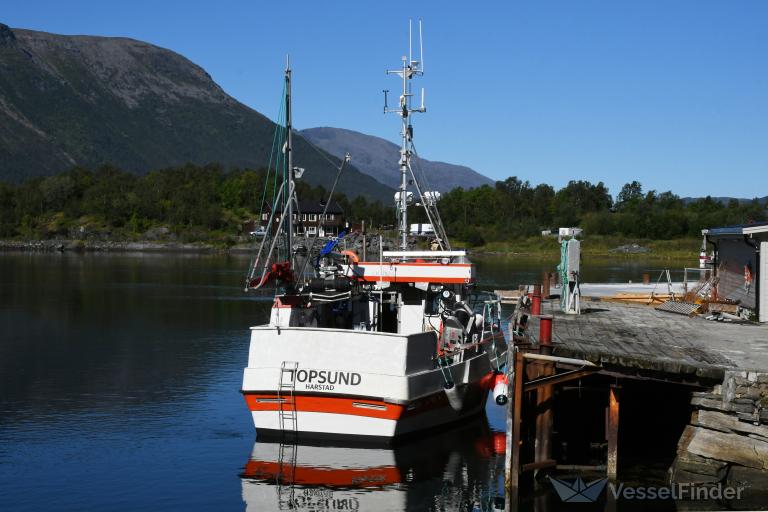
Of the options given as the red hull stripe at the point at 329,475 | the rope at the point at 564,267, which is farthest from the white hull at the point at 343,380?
the rope at the point at 564,267

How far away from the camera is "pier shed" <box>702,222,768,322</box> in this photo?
27.6 m

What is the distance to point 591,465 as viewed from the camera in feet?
73.6

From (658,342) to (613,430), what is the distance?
357cm

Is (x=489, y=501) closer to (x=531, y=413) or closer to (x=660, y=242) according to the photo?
(x=531, y=413)

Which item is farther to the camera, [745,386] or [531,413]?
[531,413]

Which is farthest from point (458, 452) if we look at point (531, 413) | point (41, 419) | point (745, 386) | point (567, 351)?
point (41, 419)

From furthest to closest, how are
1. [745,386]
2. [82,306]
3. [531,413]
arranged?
[82,306], [531,413], [745,386]

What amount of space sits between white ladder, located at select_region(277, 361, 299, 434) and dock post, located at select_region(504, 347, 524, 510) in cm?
564

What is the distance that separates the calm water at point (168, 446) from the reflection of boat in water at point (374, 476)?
0.04 metres

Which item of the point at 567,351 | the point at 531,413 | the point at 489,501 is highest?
the point at 567,351

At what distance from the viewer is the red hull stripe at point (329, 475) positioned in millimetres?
21859

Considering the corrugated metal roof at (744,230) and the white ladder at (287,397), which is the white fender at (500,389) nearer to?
the white ladder at (287,397)

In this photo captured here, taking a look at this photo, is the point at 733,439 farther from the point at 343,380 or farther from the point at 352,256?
the point at 352,256

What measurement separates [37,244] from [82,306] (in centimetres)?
12998
